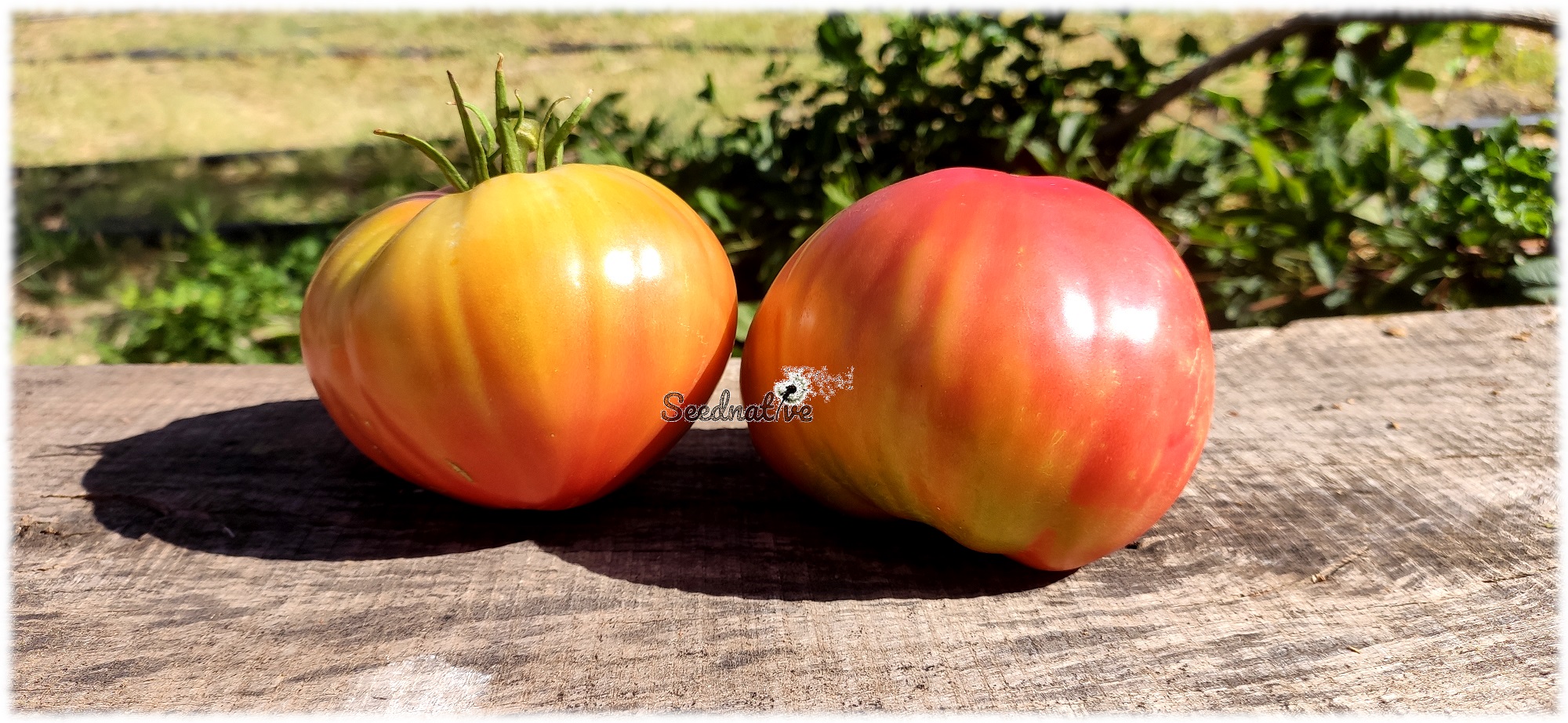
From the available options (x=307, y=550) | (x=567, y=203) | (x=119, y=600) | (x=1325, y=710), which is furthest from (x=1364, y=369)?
(x=119, y=600)

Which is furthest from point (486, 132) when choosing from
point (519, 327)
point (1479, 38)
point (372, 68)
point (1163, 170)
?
point (372, 68)

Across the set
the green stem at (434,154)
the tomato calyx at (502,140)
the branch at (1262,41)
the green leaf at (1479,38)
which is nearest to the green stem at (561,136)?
the tomato calyx at (502,140)

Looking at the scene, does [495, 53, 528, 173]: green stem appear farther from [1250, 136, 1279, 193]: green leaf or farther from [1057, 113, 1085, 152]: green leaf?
[1250, 136, 1279, 193]: green leaf

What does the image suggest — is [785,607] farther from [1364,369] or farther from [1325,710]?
[1364,369]

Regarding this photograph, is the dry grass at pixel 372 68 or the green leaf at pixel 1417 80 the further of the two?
the dry grass at pixel 372 68

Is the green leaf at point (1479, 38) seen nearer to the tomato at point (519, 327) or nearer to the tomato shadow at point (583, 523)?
the tomato shadow at point (583, 523)

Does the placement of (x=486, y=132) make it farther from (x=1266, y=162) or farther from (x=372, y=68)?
(x=372, y=68)
